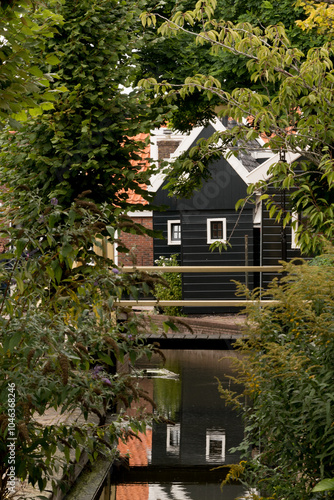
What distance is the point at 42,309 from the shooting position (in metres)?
3.72

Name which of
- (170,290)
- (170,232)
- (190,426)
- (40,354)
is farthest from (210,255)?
(40,354)

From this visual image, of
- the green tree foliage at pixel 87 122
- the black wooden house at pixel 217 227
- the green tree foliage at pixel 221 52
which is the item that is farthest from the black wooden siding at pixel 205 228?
the green tree foliage at pixel 87 122

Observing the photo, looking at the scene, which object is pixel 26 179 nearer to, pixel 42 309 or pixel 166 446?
pixel 166 446

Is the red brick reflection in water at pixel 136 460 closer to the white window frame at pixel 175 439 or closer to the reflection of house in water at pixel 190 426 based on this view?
the reflection of house in water at pixel 190 426

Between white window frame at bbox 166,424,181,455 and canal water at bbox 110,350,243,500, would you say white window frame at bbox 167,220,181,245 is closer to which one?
canal water at bbox 110,350,243,500

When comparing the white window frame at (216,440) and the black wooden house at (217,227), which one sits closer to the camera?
the white window frame at (216,440)

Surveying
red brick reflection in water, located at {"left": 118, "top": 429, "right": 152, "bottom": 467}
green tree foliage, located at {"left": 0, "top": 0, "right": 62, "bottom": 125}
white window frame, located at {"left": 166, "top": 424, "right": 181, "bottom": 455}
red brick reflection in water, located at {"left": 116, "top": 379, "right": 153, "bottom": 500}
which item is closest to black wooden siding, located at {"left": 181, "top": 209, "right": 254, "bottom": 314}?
red brick reflection in water, located at {"left": 116, "top": 379, "right": 153, "bottom": 500}

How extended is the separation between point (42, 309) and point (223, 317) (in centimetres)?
1516

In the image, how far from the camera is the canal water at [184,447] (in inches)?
224

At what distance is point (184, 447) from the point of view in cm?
702

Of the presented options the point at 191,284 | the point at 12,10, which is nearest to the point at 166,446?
the point at 12,10

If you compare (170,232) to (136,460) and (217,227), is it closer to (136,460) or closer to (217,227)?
(217,227)

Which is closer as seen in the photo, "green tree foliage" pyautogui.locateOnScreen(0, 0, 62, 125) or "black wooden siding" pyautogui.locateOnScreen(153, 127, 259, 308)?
"green tree foliage" pyautogui.locateOnScreen(0, 0, 62, 125)

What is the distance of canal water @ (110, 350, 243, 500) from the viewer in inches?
224
